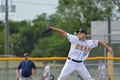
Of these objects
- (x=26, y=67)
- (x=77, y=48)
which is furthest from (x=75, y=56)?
(x=26, y=67)

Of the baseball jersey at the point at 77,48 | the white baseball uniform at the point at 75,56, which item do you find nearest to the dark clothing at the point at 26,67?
the white baseball uniform at the point at 75,56

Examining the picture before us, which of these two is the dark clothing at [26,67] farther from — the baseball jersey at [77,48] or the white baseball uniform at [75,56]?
the baseball jersey at [77,48]

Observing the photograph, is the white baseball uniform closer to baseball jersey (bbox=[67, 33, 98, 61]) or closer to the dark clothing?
baseball jersey (bbox=[67, 33, 98, 61])

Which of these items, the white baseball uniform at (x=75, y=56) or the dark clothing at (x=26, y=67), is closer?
the white baseball uniform at (x=75, y=56)

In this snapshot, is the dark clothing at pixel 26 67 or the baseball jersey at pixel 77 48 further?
the dark clothing at pixel 26 67

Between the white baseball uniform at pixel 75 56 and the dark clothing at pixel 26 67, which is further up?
the white baseball uniform at pixel 75 56

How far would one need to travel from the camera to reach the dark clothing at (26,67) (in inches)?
720

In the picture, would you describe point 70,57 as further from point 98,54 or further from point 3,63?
point 98,54

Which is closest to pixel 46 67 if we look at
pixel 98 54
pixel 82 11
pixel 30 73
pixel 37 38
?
pixel 30 73

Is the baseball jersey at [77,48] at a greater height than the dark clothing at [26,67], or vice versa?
the baseball jersey at [77,48]

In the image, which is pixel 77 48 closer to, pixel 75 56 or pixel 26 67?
pixel 75 56

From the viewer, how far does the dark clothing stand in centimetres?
1830

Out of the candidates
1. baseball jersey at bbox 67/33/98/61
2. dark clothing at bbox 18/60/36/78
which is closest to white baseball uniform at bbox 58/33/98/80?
baseball jersey at bbox 67/33/98/61

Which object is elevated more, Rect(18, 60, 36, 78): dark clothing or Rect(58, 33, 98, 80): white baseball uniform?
Rect(58, 33, 98, 80): white baseball uniform
